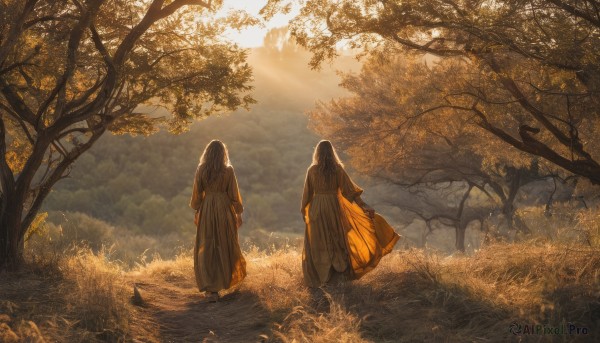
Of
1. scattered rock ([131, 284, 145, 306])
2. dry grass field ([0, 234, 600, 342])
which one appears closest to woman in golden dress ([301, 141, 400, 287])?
dry grass field ([0, 234, 600, 342])

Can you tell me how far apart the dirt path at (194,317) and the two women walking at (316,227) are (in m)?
0.37

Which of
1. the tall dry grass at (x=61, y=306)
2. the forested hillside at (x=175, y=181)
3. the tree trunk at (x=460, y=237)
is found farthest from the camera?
the forested hillside at (x=175, y=181)

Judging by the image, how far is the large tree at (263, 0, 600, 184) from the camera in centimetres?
740

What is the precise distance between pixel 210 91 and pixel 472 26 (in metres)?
4.69

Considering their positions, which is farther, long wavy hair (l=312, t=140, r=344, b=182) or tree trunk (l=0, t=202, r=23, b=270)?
long wavy hair (l=312, t=140, r=344, b=182)

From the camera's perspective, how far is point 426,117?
11703mm

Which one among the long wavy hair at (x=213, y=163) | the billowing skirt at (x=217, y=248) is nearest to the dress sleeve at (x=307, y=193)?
the billowing skirt at (x=217, y=248)

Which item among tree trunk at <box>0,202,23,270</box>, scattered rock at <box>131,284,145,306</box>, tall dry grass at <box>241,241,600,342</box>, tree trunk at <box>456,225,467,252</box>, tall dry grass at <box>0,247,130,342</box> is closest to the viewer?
tall dry grass at <box>0,247,130,342</box>

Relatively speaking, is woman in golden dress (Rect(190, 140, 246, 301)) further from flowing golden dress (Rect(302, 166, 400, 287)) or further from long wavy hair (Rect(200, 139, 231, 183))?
flowing golden dress (Rect(302, 166, 400, 287))

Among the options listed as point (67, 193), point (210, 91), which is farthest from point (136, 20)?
point (67, 193)

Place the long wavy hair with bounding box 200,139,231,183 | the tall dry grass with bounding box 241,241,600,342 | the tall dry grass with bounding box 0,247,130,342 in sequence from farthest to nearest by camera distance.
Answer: the long wavy hair with bounding box 200,139,231,183 → the tall dry grass with bounding box 241,241,600,342 → the tall dry grass with bounding box 0,247,130,342

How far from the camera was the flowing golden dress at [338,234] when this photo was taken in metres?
8.45

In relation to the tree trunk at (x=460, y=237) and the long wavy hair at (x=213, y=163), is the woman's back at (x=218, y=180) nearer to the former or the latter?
the long wavy hair at (x=213, y=163)

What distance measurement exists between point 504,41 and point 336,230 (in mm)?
3243
